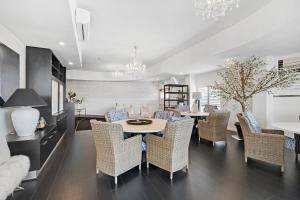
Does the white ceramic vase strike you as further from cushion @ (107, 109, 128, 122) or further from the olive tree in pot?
the olive tree in pot

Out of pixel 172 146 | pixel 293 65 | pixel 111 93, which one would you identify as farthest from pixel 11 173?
pixel 111 93

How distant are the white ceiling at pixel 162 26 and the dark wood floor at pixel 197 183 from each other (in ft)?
7.77

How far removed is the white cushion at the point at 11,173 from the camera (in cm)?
151

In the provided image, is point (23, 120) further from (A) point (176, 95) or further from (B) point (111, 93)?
(B) point (111, 93)

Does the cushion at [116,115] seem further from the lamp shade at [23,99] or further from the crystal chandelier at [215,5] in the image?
the crystal chandelier at [215,5]

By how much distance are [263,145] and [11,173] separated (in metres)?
3.66

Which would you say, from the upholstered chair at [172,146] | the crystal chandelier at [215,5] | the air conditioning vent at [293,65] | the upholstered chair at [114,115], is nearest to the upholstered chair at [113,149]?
the upholstered chair at [172,146]

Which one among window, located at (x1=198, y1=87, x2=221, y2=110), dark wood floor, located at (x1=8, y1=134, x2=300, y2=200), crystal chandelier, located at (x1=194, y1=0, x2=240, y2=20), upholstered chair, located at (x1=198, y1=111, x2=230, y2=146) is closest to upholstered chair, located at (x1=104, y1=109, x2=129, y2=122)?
dark wood floor, located at (x1=8, y1=134, x2=300, y2=200)

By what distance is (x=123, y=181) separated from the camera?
2395 mm

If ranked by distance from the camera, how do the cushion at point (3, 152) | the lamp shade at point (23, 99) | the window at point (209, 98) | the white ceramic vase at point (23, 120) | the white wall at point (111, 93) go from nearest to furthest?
the cushion at point (3, 152) < the lamp shade at point (23, 99) < the white ceramic vase at point (23, 120) < the window at point (209, 98) < the white wall at point (111, 93)

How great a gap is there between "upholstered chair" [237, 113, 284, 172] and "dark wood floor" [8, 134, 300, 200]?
0.17 meters

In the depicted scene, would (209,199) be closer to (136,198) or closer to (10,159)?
(136,198)

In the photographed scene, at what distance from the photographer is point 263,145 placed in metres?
2.86

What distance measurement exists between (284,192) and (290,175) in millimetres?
653
